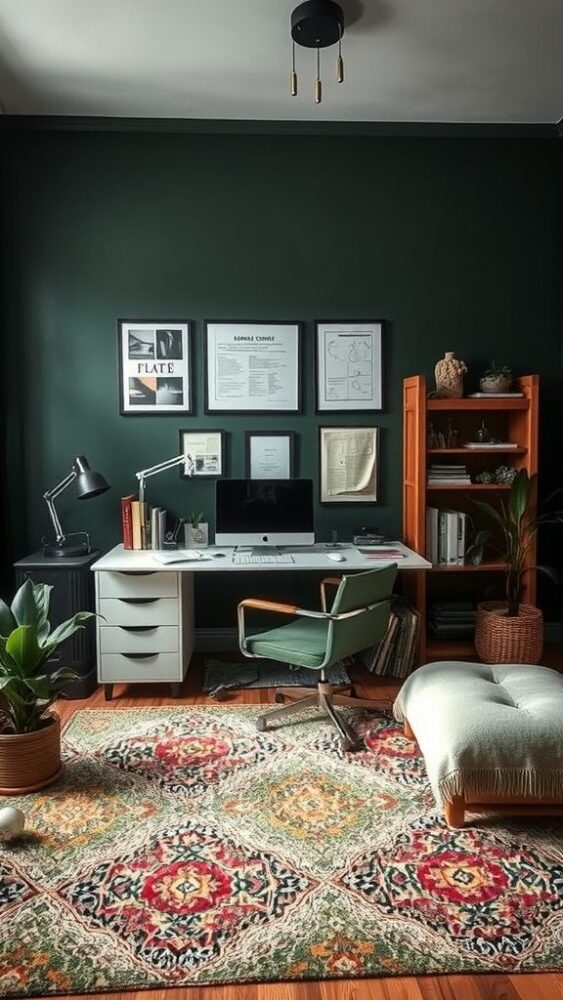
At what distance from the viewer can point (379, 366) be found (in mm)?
3990

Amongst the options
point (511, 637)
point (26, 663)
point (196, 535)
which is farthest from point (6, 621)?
point (511, 637)

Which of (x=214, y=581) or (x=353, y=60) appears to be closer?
(x=353, y=60)

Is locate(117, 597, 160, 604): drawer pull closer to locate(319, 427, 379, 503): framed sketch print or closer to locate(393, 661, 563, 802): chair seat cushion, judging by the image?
locate(319, 427, 379, 503): framed sketch print

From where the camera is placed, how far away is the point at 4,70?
3342 millimetres

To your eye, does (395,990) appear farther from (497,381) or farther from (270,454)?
(497,381)

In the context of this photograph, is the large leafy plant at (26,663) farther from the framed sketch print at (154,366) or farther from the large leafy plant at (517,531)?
the large leafy plant at (517,531)

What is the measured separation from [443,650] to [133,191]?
9.97ft

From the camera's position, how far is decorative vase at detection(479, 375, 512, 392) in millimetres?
3785

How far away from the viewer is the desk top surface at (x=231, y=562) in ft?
10.8

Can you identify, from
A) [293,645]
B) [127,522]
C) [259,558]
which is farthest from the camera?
[127,522]

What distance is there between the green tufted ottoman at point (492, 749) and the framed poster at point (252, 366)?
2018 millimetres

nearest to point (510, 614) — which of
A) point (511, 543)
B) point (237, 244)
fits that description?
point (511, 543)

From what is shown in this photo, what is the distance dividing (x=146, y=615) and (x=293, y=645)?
83cm

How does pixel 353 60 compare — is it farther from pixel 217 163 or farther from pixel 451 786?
pixel 451 786
